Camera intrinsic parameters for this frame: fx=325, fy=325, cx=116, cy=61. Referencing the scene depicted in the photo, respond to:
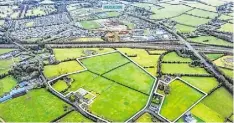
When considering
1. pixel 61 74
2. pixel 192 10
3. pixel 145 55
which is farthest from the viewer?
pixel 192 10

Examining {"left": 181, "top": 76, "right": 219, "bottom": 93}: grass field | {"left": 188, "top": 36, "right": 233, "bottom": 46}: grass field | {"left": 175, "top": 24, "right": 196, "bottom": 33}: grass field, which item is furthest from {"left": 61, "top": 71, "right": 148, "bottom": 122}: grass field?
{"left": 175, "top": 24, "right": 196, "bottom": 33}: grass field

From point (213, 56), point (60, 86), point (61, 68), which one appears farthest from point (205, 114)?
point (61, 68)

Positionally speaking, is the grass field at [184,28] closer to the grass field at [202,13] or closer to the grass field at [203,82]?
the grass field at [202,13]

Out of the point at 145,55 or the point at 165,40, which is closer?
the point at 145,55

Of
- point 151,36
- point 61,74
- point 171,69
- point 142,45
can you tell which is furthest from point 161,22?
point 61,74

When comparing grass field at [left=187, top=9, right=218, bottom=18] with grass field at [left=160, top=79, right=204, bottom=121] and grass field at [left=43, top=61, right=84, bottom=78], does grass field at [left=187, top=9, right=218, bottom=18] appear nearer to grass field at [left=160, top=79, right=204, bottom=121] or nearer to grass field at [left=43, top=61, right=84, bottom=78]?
grass field at [left=160, top=79, right=204, bottom=121]

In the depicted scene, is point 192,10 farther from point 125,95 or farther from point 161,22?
point 125,95
